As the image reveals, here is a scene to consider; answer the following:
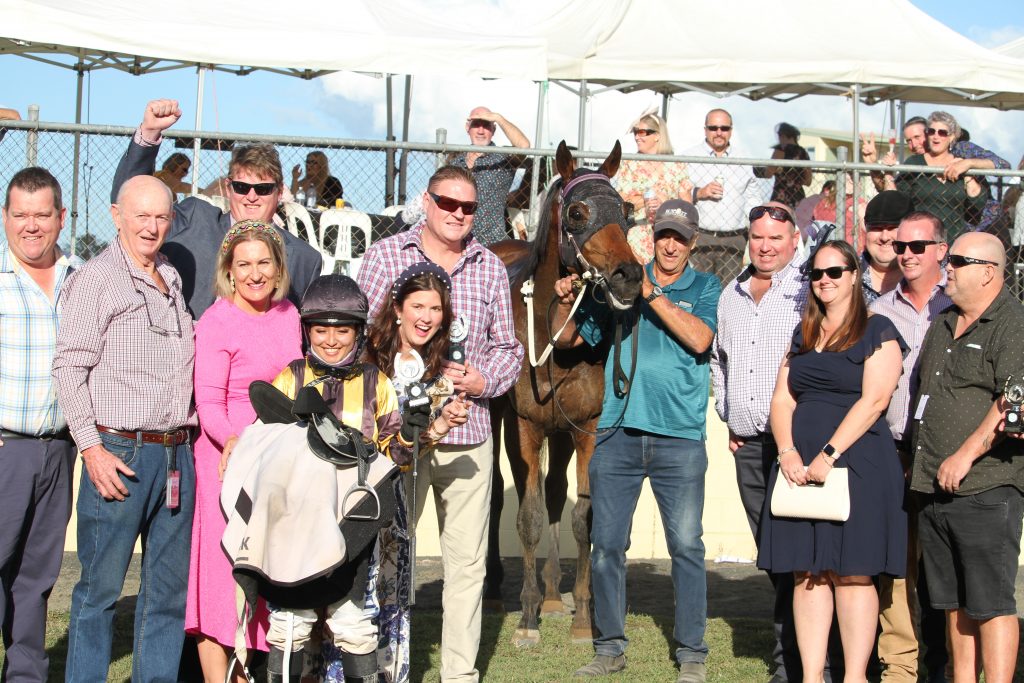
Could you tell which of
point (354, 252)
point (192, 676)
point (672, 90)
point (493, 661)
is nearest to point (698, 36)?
point (672, 90)

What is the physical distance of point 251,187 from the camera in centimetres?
495

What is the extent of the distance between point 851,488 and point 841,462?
0.39 ft

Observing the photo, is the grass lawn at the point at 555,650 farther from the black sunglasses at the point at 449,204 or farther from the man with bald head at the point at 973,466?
the black sunglasses at the point at 449,204

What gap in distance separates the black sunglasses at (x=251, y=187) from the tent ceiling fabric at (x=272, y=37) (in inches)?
131

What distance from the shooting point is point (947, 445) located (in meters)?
4.79

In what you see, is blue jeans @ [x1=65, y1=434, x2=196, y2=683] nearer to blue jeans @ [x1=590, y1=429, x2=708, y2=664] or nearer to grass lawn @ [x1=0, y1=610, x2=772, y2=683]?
grass lawn @ [x1=0, y1=610, x2=772, y2=683]

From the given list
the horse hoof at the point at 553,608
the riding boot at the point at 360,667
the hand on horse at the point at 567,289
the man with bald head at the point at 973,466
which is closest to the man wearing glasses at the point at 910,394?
the man with bald head at the point at 973,466

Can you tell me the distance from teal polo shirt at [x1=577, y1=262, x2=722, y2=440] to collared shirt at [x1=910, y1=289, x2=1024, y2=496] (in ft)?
3.49

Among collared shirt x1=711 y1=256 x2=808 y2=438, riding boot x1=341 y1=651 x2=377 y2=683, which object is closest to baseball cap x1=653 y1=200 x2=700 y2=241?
collared shirt x1=711 y1=256 x2=808 y2=438

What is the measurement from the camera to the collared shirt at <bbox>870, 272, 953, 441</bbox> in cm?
529

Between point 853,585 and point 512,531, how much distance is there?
4059 mm

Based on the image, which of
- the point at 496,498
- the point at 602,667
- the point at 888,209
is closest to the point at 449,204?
the point at 888,209

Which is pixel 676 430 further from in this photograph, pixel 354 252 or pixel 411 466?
pixel 354 252

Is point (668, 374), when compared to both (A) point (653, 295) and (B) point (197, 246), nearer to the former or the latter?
(A) point (653, 295)
